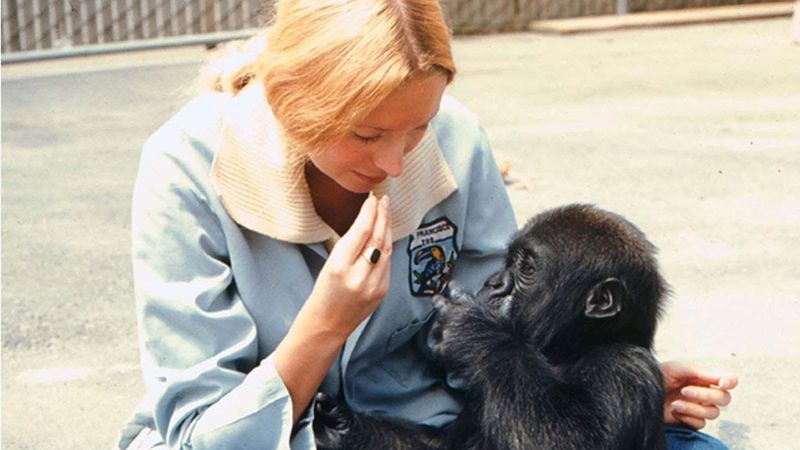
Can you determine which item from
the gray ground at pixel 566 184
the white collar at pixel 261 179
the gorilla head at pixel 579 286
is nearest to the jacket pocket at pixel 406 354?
the gorilla head at pixel 579 286

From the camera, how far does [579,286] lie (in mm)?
2883

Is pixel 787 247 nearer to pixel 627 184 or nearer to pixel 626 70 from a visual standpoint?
pixel 627 184

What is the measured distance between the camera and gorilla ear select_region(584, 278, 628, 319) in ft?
9.26

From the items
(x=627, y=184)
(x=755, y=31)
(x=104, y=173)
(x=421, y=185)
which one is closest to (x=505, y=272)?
(x=421, y=185)

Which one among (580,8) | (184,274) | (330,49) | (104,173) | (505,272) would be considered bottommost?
(580,8)

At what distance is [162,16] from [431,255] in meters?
9.45

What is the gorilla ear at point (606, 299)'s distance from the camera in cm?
282

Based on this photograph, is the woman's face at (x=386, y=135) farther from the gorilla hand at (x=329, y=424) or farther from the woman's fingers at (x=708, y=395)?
the woman's fingers at (x=708, y=395)

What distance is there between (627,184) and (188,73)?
448cm

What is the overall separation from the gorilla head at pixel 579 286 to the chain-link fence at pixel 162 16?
7950 mm

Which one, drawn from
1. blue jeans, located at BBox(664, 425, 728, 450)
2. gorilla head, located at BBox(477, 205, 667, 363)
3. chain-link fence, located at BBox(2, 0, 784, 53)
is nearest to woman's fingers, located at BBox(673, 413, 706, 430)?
blue jeans, located at BBox(664, 425, 728, 450)

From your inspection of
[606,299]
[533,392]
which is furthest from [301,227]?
[606,299]

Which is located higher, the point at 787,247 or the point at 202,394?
the point at 202,394

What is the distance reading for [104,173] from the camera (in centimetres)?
695
